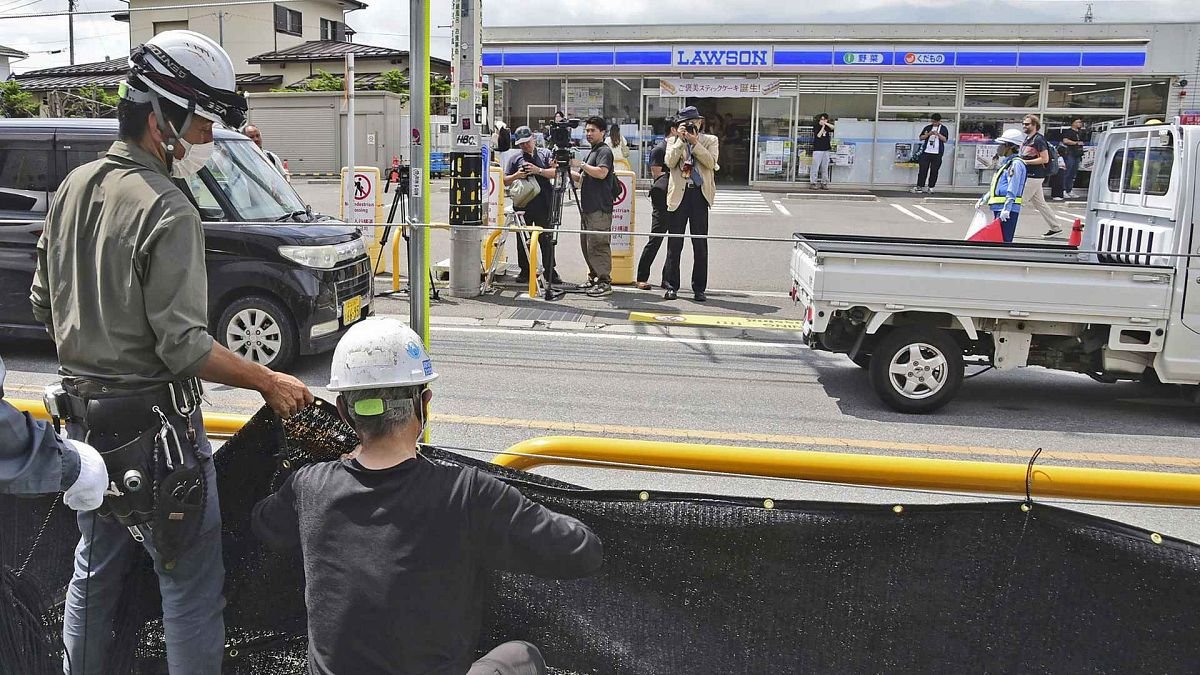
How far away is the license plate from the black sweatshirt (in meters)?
6.18

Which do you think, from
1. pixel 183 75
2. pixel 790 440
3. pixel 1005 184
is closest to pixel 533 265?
pixel 1005 184

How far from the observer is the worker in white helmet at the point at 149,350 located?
8.00 ft

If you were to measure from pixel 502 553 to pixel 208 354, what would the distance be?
0.90m

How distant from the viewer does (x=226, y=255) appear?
8016 millimetres

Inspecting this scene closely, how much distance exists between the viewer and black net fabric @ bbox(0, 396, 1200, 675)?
2.60m

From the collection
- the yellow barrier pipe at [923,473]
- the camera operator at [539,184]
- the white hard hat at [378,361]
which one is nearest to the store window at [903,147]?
the camera operator at [539,184]

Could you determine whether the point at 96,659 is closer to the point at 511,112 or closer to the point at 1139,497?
the point at 1139,497

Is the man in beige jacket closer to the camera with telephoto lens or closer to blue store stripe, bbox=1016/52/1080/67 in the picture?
the camera with telephoto lens

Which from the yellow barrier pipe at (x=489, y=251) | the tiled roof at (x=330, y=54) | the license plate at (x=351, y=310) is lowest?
the license plate at (x=351, y=310)

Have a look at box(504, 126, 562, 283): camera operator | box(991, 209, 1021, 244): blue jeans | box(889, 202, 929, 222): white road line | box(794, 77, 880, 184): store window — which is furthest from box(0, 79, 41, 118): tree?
box(991, 209, 1021, 244): blue jeans

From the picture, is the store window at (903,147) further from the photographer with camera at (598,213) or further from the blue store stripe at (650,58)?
the photographer with camera at (598,213)

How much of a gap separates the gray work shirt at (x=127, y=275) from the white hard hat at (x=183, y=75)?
16cm

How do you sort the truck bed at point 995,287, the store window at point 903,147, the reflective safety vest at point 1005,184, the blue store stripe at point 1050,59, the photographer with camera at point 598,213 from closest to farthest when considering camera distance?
the truck bed at point 995,287, the reflective safety vest at point 1005,184, the photographer with camera at point 598,213, the blue store stripe at point 1050,59, the store window at point 903,147

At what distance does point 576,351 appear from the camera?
9.39 m
